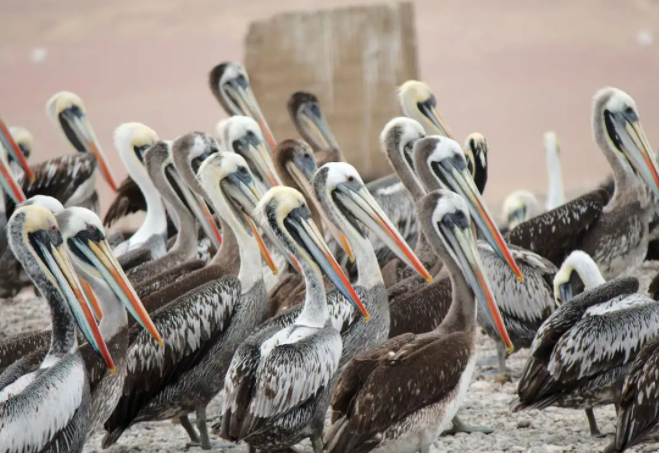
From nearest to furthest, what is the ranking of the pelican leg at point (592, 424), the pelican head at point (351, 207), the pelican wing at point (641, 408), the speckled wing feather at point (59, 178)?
the pelican wing at point (641, 408) < the pelican leg at point (592, 424) < the pelican head at point (351, 207) < the speckled wing feather at point (59, 178)

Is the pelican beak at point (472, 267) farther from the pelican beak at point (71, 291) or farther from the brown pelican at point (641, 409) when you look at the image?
the pelican beak at point (71, 291)

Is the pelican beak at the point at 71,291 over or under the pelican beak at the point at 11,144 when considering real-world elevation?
under

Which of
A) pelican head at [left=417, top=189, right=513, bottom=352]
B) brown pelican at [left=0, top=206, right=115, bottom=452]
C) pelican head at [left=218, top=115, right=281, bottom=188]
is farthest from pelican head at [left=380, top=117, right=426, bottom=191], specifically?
brown pelican at [left=0, top=206, right=115, bottom=452]

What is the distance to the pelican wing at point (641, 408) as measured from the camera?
4.75 m

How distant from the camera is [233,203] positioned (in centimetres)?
666

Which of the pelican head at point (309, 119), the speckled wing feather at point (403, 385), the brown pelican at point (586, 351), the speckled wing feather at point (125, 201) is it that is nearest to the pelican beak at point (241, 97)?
the pelican head at point (309, 119)

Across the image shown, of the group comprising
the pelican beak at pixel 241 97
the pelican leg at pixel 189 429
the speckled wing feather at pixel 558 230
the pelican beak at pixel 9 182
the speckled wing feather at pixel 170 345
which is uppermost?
the pelican beak at pixel 241 97

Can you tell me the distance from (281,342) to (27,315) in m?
5.98

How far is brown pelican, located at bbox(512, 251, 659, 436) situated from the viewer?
216 inches

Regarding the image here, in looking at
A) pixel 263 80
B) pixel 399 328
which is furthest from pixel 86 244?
pixel 263 80

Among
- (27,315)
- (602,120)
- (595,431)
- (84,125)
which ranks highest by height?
(84,125)

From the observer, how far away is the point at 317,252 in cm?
559

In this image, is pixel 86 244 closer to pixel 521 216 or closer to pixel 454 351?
pixel 454 351

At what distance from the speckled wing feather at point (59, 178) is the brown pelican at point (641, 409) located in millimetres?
5819
